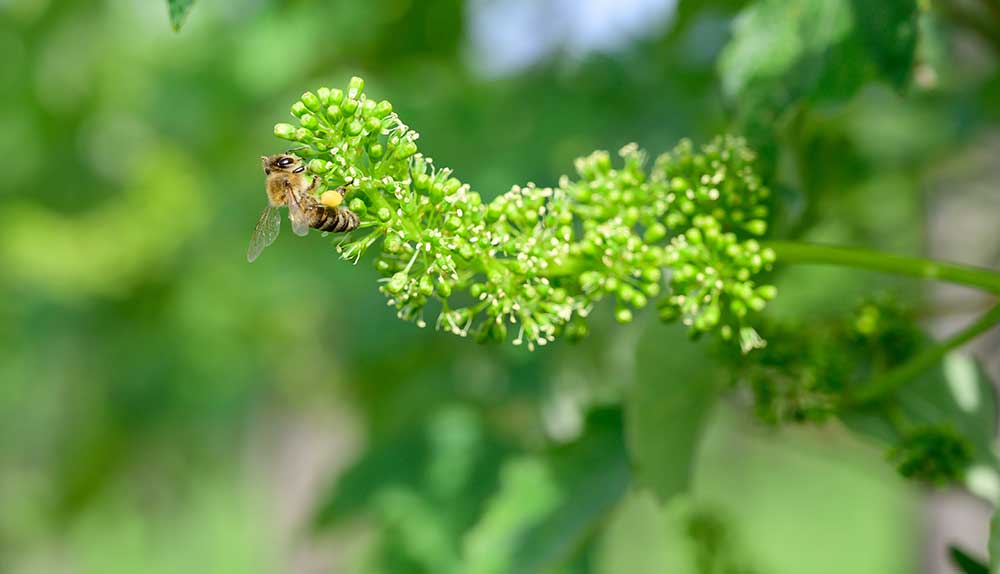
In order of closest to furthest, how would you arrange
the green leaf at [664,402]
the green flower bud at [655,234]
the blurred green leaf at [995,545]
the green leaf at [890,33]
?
the blurred green leaf at [995,545]
the green flower bud at [655,234]
the green leaf at [890,33]
the green leaf at [664,402]

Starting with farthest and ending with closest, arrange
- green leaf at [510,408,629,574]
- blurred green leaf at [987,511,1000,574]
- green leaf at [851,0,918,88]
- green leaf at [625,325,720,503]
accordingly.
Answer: green leaf at [510,408,629,574] → green leaf at [625,325,720,503] → green leaf at [851,0,918,88] → blurred green leaf at [987,511,1000,574]

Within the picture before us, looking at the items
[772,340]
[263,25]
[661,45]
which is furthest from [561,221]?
[263,25]

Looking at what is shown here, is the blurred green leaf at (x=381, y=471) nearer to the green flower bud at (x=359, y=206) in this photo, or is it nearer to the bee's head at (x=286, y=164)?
the bee's head at (x=286, y=164)

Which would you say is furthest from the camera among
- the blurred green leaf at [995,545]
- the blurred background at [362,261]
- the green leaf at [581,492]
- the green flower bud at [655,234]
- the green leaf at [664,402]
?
the blurred background at [362,261]

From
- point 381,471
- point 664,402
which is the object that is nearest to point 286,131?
point 664,402

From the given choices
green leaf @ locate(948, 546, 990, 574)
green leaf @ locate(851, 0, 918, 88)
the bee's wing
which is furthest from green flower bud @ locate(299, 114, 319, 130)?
green leaf @ locate(948, 546, 990, 574)

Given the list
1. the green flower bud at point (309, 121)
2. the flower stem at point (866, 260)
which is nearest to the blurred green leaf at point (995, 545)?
the flower stem at point (866, 260)

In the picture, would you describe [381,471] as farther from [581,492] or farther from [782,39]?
[782,39]

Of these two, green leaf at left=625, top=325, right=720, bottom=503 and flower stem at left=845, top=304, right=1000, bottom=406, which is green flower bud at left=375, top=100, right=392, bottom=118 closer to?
green leaf at left=625, top=325, right=720, bottom=503
